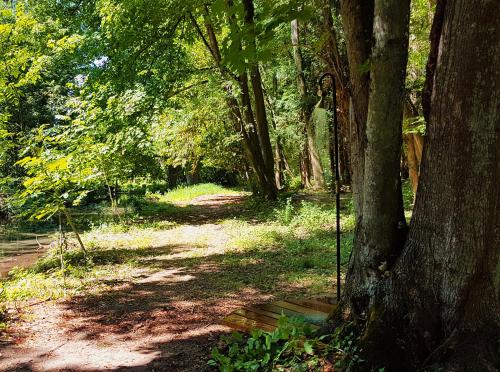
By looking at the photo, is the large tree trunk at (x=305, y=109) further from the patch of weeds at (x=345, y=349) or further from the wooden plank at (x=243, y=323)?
the patch of weeds at (x=345, y=349)

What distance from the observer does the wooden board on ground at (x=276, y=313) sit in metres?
4.12

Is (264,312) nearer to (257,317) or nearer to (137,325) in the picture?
(257,317)

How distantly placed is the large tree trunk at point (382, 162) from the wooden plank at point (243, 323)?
1.17 meters

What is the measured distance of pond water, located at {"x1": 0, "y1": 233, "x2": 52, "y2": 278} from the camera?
33.8 feet

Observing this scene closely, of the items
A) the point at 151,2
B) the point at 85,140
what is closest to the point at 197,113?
the point at 151,2

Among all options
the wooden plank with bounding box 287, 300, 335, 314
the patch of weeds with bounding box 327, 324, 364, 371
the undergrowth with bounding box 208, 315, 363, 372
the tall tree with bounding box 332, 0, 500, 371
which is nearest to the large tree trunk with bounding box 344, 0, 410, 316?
the tall tree with bounding box 332, 0, 500, 371

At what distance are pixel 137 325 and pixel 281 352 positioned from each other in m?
2.38

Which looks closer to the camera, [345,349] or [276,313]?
[345,349]

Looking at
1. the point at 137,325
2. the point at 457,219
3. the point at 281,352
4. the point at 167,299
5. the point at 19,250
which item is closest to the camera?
the point at 457,219

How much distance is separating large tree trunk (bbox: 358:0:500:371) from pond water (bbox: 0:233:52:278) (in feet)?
27.9

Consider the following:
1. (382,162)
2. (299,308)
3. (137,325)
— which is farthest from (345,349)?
(137,325)

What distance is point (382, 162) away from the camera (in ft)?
9.39

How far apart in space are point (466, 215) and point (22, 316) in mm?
5138

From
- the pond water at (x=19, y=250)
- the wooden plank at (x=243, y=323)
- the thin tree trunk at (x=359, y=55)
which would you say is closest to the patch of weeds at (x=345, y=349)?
the thin tree trunk at (x=359, y=55)
